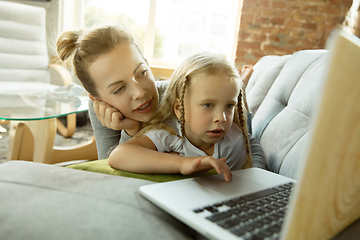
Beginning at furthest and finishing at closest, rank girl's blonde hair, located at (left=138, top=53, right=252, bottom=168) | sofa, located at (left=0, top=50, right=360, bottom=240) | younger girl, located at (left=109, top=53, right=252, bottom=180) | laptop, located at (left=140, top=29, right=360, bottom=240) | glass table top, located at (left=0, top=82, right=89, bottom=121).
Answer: glass table top, located at (left=0, top=82, right=89, bottom=121)
girl's blonde hair, located at (left=138, top=53, right=252, bottom=168)
younger girl, located at (left=109, top=53, right=252, bottom=180)
sofa, located at (left=0, top=50, right=360, bottom=240)
laptop, located at (left=140, top=29, right=360, bottom=240)

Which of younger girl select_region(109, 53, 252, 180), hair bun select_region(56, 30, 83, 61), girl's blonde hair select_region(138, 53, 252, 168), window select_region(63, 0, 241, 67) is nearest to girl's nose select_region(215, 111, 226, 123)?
younger girl select_region(109, 53, 252, 180)

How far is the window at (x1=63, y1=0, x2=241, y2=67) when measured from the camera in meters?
3.45

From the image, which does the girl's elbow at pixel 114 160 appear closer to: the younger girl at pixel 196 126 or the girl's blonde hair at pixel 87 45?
the younger girl at pixel 196 126

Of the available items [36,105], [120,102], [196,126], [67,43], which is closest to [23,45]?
[36,105]

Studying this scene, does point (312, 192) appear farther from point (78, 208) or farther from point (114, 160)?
point (114, 160)

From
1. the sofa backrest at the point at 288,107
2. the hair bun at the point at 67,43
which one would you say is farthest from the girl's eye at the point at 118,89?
the sofa backrest at the point at 288,107

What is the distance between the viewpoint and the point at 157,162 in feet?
2.24

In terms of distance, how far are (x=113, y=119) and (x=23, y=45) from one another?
2804 mm

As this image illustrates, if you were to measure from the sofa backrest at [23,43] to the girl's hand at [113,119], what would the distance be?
102 inches

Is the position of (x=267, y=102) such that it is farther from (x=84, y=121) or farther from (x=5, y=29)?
(x=5, y=29)

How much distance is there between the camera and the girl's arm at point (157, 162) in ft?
2.05

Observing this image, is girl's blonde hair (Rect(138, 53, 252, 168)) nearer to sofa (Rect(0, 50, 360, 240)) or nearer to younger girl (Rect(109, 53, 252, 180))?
younger girl (Rect(109, 53, 252, 180))

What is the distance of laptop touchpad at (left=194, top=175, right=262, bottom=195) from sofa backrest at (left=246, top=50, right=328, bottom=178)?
9.1 inches

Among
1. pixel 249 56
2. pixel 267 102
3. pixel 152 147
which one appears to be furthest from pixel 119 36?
pixel 249 56
